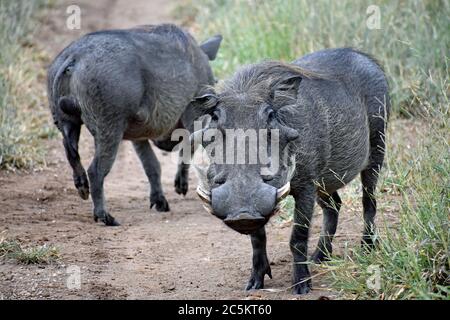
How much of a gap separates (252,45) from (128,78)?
8.72ft

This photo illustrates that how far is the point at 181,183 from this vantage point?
256 inches

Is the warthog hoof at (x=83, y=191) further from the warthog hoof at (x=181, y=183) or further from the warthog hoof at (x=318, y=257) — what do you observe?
the warthog hoof at (x=318, y=257)

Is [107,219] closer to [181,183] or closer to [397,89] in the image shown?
[181,183]

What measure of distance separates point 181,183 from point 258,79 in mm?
2485

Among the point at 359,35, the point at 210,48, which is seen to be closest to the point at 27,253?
the point at 210,48

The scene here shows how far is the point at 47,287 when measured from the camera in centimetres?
415

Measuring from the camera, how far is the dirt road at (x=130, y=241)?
13.8 ft

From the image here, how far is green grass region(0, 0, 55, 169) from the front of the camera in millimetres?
6824

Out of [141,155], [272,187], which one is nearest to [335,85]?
[272,187]

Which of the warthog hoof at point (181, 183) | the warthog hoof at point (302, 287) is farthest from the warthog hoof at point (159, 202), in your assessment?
the warthog hoof at point (302, 287)

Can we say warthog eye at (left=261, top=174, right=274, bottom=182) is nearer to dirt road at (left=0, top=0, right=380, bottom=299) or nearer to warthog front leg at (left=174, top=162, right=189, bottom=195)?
dirt road at (left=0, top=0, right=380, bottom=299)

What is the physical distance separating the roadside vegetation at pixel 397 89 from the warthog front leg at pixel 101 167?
1238mm

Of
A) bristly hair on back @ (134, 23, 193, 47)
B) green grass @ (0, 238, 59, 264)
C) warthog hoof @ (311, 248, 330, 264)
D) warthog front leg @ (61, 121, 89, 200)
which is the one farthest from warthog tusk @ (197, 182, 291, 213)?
bristly hair on back @ (134, 23, 193, 47)
